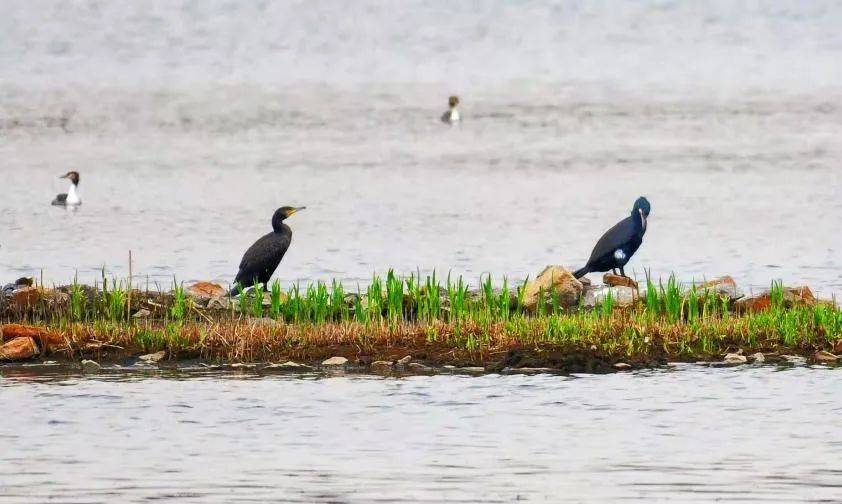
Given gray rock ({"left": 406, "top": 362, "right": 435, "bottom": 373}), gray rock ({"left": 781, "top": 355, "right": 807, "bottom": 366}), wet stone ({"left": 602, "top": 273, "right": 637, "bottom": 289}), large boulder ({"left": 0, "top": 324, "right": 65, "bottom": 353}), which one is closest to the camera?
gray rock ({"left": 406, "top": 362, "right": 435, "bottom": 373})

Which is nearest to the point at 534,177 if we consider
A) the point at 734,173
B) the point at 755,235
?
the point at 734,173

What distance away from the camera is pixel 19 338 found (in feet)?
52.2

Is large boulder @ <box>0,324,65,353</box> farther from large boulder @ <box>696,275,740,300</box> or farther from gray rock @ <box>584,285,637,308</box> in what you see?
large boulder @ <box>696,275,740,300</box>

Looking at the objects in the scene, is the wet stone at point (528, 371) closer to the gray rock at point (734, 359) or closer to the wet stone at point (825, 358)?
the gray rock at point (734, 359)

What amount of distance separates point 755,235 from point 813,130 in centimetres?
2440

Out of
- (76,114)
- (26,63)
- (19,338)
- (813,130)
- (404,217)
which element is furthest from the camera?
(26,63)

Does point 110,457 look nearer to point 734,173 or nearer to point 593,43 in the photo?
point 734,173

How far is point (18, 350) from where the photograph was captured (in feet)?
51.7

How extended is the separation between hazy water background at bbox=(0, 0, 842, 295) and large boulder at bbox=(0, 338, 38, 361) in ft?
26.0

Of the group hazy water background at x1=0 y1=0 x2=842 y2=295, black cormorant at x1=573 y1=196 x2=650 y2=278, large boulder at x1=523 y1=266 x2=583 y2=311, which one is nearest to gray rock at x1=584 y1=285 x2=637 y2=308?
large boulder at x1=523 y1=266 x2=583 y2=311

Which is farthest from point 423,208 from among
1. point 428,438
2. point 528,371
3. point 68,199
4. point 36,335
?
point 428,438

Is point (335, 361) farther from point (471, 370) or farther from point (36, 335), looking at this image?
point (36, 335)

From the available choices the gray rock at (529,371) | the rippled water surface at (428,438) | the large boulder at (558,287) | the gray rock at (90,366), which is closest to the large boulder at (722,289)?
the large boulder at (558,287)

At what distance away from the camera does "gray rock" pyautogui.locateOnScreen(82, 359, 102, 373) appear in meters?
15.5
